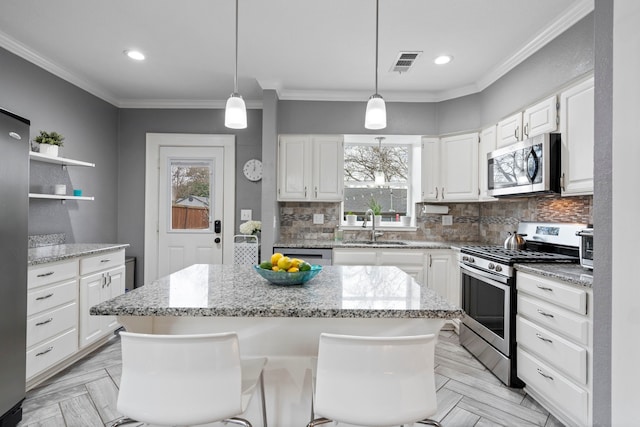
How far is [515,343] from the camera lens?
2.36 metres

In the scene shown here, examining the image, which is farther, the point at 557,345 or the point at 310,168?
the point at 310,168

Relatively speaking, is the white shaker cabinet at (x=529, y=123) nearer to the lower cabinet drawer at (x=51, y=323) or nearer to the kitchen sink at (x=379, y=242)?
the kitchen sink at (x=379, y=242)

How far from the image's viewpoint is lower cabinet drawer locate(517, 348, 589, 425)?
1790 mm

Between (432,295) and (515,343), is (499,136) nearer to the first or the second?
(515,343)

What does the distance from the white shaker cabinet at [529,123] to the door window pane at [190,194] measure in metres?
3.23

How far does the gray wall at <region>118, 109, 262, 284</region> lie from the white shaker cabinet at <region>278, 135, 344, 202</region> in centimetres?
53

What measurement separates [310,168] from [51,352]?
2.74 m

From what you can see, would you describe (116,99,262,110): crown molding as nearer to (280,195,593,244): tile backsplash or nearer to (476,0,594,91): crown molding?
(280,195,593,244): tile backsplash

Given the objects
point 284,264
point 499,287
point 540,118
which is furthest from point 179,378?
point 540,118

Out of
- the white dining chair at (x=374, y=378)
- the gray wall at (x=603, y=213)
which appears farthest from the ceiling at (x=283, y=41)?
the white dining chair at (x=374, y=378)

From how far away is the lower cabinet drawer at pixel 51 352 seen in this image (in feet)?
7.39

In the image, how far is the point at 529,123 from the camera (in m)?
2.74

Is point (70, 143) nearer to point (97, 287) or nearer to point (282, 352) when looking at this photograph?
point (97, 287)

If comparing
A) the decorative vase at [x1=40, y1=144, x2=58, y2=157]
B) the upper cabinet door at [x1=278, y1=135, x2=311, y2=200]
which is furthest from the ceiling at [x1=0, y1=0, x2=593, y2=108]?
the decorative vase at [x1=40, y1=144, x2=58, y2=157]
